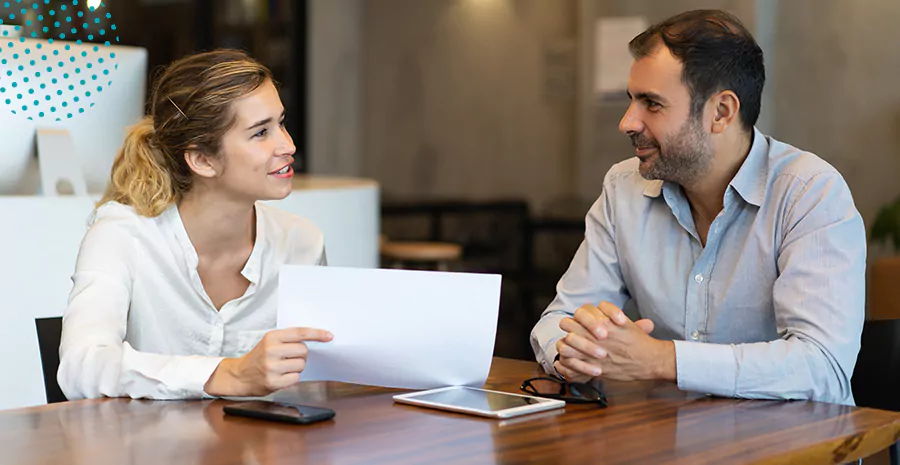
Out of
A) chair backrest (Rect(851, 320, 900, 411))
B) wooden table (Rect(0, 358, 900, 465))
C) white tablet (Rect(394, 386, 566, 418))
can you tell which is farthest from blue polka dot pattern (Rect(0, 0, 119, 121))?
chair backrest (Rect(851, 320, 900, 411))

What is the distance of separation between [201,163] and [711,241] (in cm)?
101

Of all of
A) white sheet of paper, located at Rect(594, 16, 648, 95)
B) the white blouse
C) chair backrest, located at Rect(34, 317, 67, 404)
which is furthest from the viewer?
white sheet of paper, located at Rect(594, 16, 648, 95)

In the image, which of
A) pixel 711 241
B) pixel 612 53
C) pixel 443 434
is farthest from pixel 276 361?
pixel 612 53

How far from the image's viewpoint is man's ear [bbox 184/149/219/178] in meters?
2.01

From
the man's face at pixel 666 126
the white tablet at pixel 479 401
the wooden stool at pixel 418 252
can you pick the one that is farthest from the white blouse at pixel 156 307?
the wooden stool at pixel 418 252

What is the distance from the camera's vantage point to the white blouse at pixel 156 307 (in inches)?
62.2

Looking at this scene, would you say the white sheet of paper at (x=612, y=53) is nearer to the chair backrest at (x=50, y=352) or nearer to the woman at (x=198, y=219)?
the woman at (x=198, y=219)

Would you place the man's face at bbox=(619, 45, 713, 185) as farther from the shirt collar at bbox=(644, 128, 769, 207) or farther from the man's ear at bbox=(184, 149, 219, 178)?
the man's ear at bbox=(184, 149, 219, 178)

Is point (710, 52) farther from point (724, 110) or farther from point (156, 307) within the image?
point (156, 307)

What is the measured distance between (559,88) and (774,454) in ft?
21.0

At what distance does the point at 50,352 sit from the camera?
5.87 ft

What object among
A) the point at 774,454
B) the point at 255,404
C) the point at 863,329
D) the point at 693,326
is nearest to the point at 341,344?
the point at 255,404

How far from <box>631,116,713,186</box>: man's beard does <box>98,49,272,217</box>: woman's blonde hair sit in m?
0.79

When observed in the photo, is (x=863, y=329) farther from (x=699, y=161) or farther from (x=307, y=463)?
(x=307, y=463)
